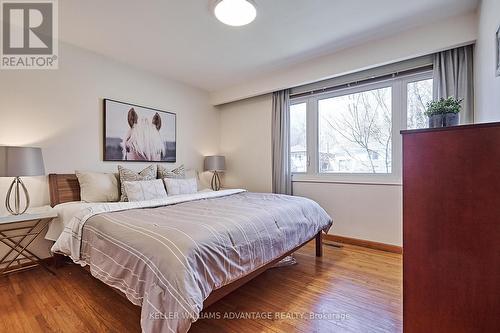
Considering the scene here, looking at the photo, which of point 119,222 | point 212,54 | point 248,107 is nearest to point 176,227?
point 119,222

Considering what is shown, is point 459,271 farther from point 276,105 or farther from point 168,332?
point 276,105

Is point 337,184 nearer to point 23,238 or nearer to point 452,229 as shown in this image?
point 452,229

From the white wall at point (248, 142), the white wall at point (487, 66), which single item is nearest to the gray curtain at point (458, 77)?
the white wall at point (487, 66)

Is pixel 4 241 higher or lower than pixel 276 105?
lower

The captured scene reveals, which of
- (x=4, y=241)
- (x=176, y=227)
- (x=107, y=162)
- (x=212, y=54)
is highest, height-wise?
(x=212, y=54)

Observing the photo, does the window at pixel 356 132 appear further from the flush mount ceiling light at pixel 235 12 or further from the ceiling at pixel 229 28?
the flush mount ceiling light at pixel 235 12

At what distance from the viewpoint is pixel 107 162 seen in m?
3.14

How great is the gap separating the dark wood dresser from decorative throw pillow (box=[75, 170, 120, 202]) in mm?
2862

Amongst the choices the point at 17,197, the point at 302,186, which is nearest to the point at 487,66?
the point at 302,186

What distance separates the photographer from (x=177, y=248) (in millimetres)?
1281

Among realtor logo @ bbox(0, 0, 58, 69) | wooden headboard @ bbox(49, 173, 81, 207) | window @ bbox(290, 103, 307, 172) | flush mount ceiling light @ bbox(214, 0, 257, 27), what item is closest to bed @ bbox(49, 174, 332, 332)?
wooden headboard @ bbox(49, 173, 81, 207)

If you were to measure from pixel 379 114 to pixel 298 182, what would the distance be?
58.2 inches

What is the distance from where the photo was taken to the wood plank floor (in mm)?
1576

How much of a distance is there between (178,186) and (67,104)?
1.61 m
